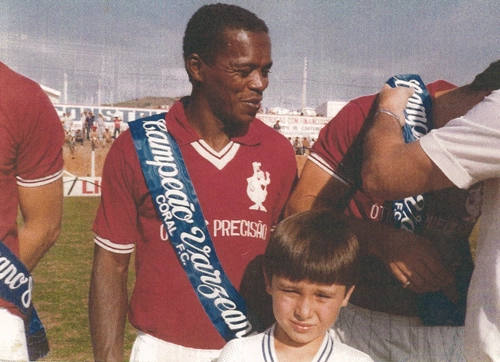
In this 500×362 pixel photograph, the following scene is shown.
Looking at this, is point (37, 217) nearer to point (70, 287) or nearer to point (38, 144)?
point (38, 144)

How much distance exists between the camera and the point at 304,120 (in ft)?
7.19

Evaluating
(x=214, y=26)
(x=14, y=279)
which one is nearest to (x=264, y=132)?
(x=214, y=26)

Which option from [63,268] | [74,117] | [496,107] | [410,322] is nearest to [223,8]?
[74,117]

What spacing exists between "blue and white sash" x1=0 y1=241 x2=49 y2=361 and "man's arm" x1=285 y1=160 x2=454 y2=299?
3.36ft

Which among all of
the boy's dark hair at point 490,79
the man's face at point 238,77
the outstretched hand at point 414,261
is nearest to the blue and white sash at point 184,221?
the man's face at point 238,77

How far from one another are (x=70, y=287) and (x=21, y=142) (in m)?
2.15

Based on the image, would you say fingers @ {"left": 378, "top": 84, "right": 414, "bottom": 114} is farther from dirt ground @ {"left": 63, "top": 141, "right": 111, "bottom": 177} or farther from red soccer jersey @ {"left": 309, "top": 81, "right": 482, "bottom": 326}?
dirt ground @ {"left": 63, "top": 141, "right": 111, "bottom": 177}

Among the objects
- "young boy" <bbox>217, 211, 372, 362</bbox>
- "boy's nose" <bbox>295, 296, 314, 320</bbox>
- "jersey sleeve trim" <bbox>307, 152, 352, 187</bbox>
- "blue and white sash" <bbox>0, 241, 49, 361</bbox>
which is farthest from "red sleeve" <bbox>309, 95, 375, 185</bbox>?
"blue and white sash" <bbox>0, 241, 49, 361</bbox>

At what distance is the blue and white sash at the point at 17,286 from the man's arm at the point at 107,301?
293 millimetres

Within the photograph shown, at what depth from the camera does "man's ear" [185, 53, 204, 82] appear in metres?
1.83

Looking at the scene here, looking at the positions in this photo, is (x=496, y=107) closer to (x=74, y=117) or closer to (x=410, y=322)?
(x=410, y=322)

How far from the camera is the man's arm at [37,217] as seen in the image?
1.86 m

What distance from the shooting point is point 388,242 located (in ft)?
5.27

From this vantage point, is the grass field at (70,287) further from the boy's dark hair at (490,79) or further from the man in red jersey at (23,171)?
the boy's dark hair at (490,79)
